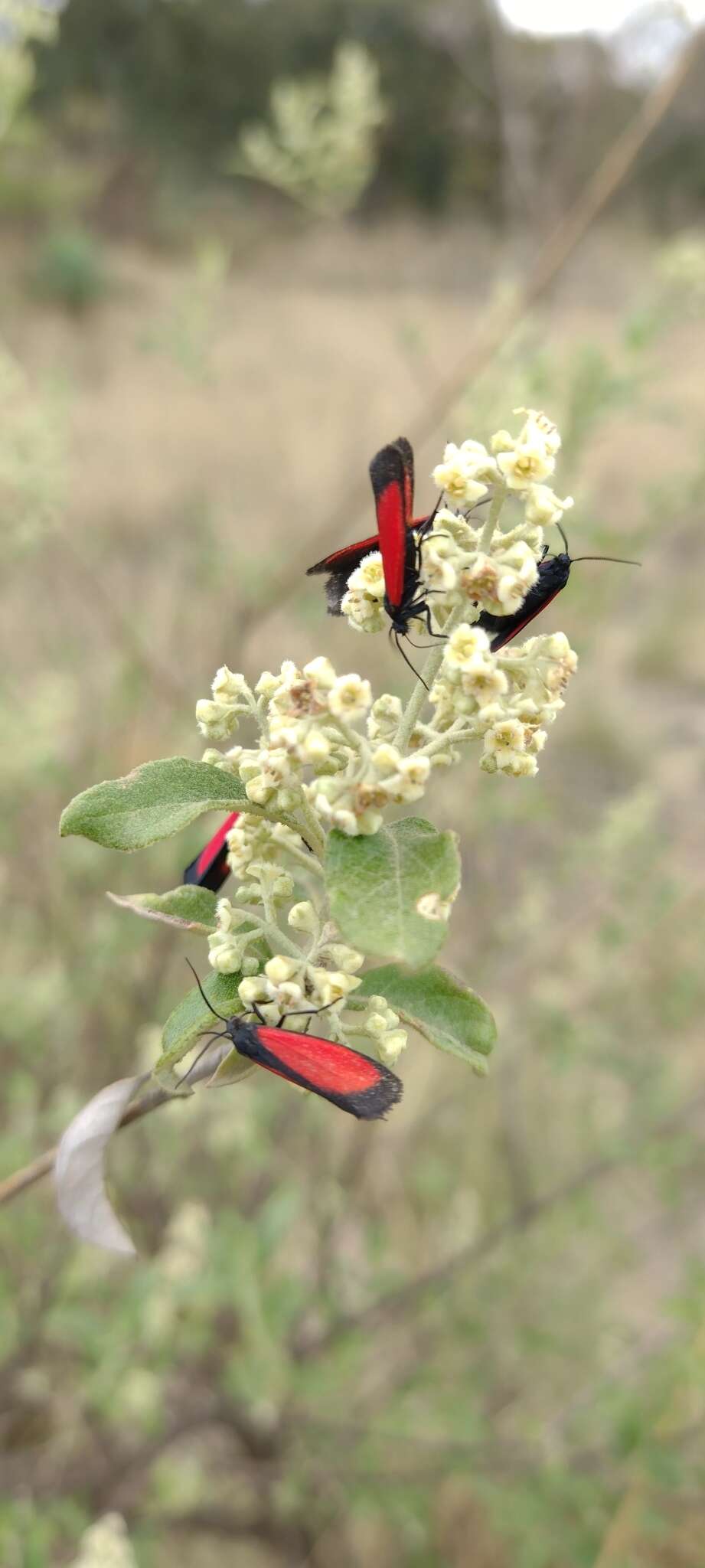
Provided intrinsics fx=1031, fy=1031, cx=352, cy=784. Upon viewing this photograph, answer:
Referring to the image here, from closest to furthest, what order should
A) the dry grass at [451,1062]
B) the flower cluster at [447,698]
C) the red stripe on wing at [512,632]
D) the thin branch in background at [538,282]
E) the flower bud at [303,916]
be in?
the flower cluster at [447,698]
the red stripe on wing at [512,632]
the flower bud at [303,916]
the thin branch in background at [538,282]
the dry grass at [451,1062]

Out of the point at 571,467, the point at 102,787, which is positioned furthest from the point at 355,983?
the point at 571,467

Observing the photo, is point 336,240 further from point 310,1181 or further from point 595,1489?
point 595,1489

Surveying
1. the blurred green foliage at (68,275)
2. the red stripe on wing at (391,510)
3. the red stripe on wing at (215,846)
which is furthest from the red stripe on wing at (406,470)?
the blurred green foliage at (68,275)

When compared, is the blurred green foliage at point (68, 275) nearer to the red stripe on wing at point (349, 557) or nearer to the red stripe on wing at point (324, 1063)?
the red stripe on wing at point (349, 557)

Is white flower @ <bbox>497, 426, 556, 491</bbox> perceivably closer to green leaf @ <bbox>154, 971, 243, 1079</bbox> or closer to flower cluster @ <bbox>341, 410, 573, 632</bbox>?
flower cluster @ <bbox>341, 410, 573, 632</bbox>

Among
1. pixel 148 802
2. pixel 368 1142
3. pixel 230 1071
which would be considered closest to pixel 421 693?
pixel 148 802

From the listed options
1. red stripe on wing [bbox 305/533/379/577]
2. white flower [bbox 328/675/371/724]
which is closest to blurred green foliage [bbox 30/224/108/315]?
red stripe on wing [bbox 305/533/379/577]
